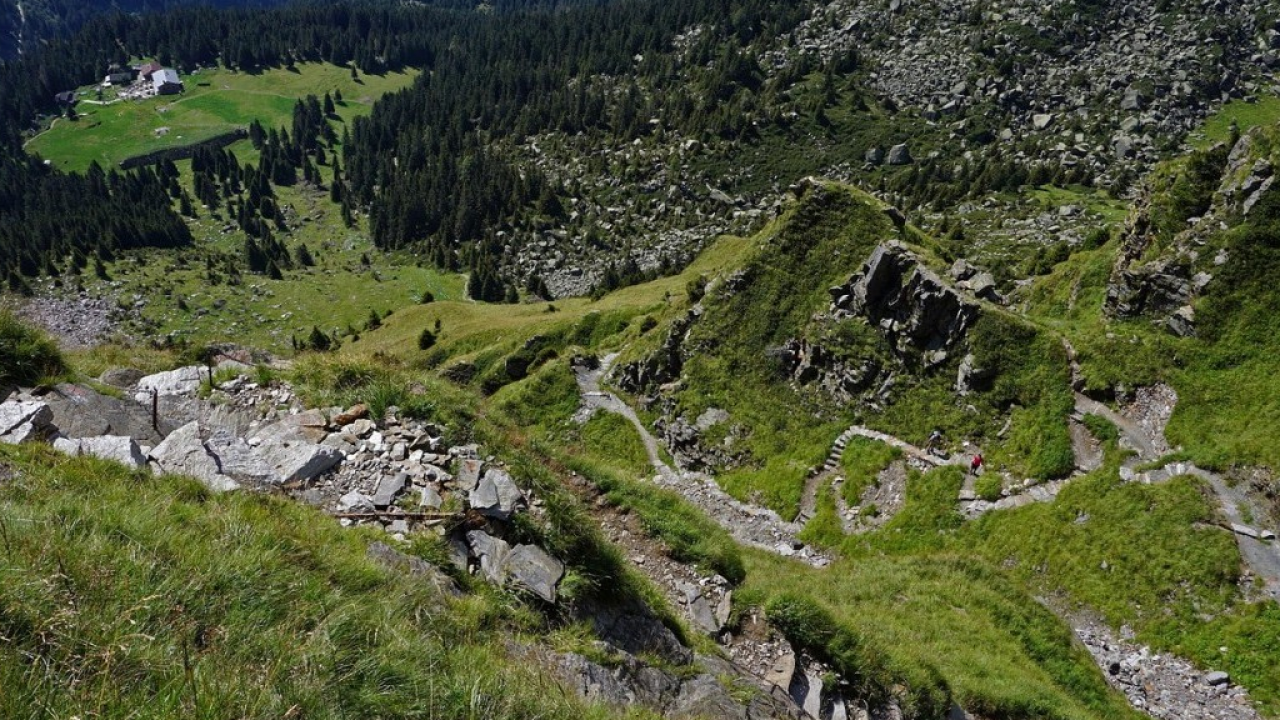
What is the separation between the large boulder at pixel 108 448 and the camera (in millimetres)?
8945

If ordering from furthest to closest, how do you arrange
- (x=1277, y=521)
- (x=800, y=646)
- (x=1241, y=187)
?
1. (x=1241, y=187)
2. (x=1277, y=521)
3. (x=800, y=646)

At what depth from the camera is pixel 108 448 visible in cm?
936

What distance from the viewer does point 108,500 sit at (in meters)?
6.90

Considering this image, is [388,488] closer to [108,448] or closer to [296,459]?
[296,459]

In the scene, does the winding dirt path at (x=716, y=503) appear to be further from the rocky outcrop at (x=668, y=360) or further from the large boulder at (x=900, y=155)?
the large boulder at (x=900, y=155)

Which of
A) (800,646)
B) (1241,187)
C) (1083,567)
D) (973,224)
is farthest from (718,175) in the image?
(800,646)

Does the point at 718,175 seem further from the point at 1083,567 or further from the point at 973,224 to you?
the point at 1083,567

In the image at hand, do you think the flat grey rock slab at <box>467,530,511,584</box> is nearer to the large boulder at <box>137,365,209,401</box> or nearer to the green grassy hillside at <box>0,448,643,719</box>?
the green grassy hillside at <box>0,448,643,719</box>

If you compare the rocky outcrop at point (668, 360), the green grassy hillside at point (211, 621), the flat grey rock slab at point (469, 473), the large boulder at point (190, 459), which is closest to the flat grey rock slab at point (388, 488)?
the flat grey rock slab at point (469, 473)

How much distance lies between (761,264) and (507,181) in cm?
14758

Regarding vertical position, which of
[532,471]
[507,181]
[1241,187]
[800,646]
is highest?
[1241,187]

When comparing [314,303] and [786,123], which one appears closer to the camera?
[314,303]

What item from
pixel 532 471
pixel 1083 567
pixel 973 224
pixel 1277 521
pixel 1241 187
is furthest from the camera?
pixel 973 224

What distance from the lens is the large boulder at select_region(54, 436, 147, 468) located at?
8945 mm
